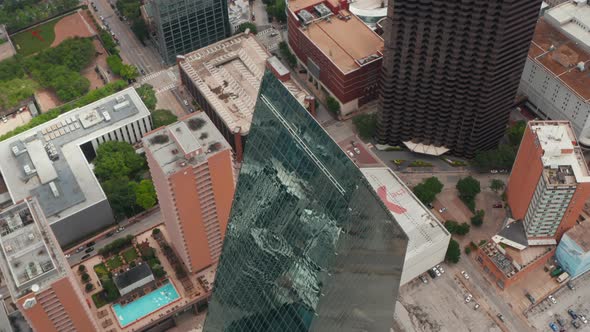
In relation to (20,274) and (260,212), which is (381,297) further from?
(20,274)

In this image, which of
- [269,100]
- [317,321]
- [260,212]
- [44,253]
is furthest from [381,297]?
[44,253]

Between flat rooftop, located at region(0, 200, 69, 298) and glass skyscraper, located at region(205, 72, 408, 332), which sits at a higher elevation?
glass skyscraper, located at region(205, 72, 408, 332)

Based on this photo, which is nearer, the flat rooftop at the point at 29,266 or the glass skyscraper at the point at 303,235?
the glass skyscraper at the point at 303,235

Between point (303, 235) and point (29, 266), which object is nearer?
point (303, 235)

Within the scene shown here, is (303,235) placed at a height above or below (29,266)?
above

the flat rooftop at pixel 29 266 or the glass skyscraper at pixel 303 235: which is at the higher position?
the glass skyscraper at pixel 303 235

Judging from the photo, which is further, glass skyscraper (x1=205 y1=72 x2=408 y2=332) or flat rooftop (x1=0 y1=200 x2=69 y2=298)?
flat rooftop (x1=0 y1=200 x2=69 y2=298)

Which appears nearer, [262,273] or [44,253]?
[262,273]

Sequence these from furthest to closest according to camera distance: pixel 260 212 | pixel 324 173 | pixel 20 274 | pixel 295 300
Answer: pixel 20 274, pixel 260 212, pixel 295 300, pixel 324 173
